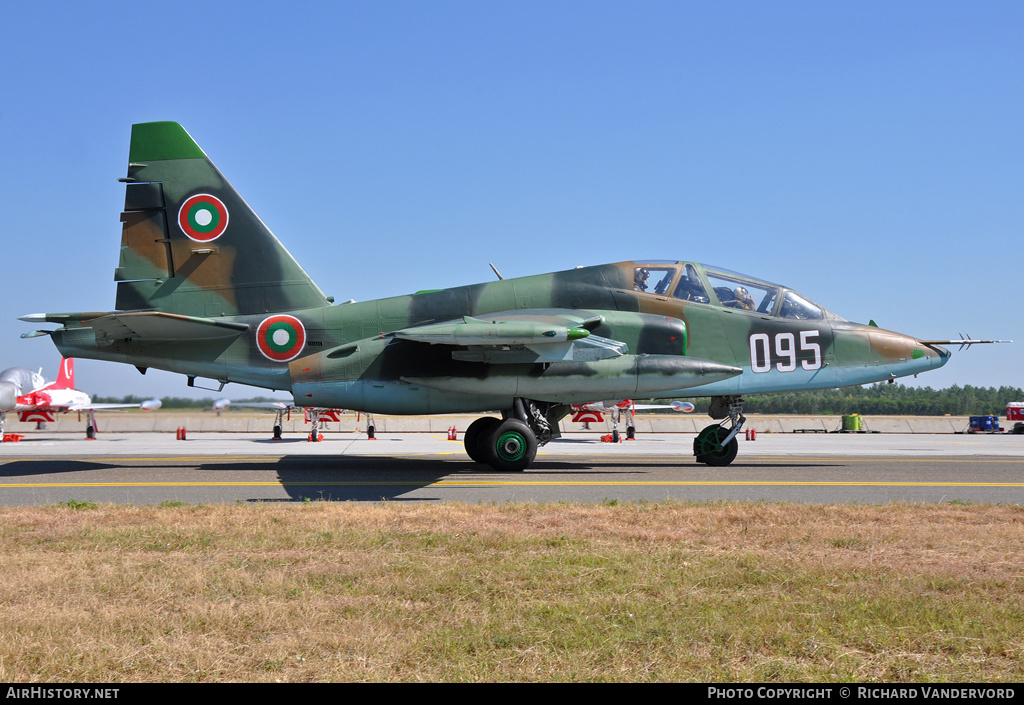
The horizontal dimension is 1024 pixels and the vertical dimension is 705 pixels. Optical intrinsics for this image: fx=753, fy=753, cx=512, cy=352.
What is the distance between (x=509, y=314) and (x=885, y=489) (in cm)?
710

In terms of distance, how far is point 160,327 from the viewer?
14070mm

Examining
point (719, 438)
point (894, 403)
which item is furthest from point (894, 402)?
point (719, 438)

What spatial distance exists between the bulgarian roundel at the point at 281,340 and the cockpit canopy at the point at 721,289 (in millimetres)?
6712

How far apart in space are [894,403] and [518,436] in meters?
90.0

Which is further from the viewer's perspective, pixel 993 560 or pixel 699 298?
pixel 699 298

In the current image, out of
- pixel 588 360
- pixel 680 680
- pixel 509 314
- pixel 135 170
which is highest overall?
pixel 135 170

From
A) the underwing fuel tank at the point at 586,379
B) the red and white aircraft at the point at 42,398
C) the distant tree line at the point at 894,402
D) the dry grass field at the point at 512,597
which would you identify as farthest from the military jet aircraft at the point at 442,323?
the distant tree line at the point at 894,402

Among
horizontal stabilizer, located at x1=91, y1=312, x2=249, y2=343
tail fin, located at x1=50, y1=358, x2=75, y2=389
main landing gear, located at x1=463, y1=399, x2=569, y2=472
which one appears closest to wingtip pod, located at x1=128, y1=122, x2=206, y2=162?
horizontal stabilizer, located at x1=91, y1=312, x2=249, y2=343

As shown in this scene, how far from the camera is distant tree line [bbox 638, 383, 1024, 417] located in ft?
285

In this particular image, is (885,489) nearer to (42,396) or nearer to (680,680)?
(680,680)

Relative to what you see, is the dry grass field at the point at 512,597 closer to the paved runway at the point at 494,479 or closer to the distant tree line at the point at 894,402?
the paved runway at the point at 494,479

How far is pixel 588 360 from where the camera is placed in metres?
13.9

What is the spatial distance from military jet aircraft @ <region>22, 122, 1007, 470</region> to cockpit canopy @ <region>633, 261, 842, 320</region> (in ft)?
0.09
